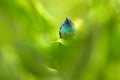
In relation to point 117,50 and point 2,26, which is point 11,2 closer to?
point 2,26

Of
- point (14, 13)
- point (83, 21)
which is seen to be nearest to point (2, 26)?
point (14, 13)

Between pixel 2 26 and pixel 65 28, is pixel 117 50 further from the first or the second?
pixel 2 26
